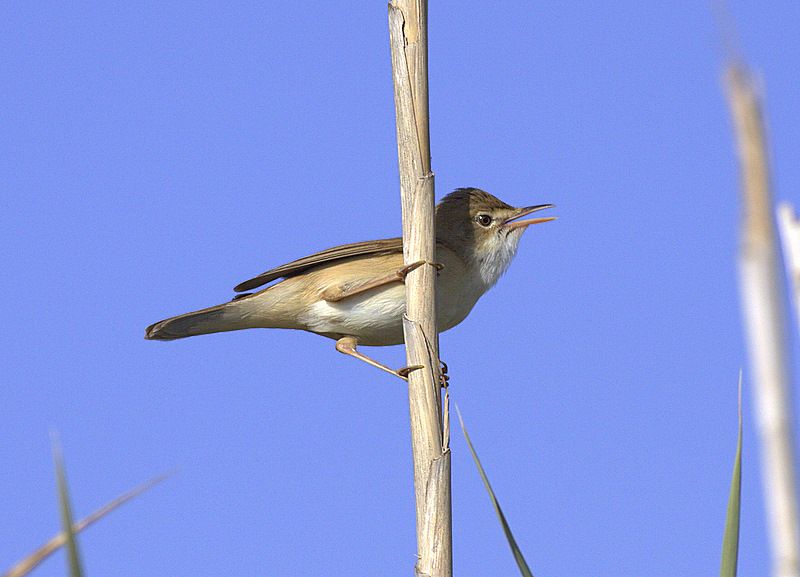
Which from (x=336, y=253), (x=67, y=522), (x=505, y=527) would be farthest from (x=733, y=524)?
(x=336, y=253)

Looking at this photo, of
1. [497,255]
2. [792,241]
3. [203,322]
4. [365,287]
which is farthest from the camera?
[497,255]

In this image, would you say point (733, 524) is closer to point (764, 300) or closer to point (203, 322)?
point (764, 300)

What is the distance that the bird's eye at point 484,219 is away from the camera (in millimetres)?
5879

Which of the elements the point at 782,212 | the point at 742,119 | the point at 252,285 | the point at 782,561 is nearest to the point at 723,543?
the point at 782,212

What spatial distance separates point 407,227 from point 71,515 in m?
2.14

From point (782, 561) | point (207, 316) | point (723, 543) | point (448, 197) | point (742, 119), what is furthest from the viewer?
point (448, 197)

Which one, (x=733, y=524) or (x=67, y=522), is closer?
(x=67, y=522)

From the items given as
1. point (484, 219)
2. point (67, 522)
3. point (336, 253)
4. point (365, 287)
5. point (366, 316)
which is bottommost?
point (67, 522)

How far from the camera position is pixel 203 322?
18.1 ft

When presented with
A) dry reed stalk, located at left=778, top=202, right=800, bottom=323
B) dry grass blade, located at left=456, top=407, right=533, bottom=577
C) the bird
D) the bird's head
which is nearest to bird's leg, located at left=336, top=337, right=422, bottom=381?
the bird

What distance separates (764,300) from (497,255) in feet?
16.4

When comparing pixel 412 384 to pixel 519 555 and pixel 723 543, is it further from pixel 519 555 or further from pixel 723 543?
pixel 723 543

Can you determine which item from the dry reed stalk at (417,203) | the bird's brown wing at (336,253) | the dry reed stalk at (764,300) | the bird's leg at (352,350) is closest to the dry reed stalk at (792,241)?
the dry reed stalk at (764,300)

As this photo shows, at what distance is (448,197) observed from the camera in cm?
610
